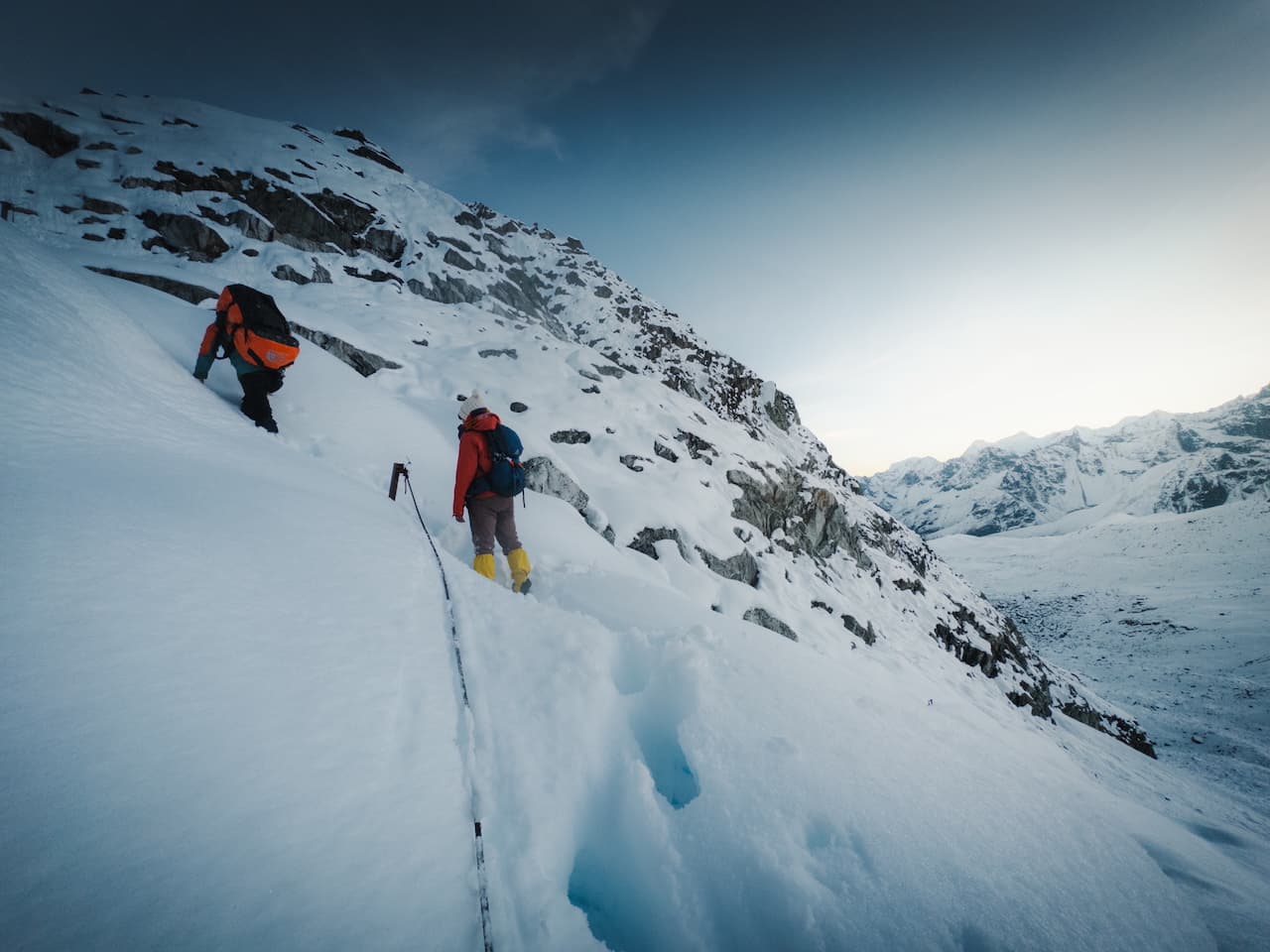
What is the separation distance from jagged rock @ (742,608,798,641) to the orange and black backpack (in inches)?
387

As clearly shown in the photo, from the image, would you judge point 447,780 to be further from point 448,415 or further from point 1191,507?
point 1191,507

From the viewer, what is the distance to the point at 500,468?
509 cm

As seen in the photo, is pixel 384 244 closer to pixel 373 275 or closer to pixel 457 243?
pixel 373 275

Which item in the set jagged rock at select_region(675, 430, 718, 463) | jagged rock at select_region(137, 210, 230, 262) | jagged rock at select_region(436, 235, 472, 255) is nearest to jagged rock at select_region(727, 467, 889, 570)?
jagged rock at select_region(675, 430, 718, 463)

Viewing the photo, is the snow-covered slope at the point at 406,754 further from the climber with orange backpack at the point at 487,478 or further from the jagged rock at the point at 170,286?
the jagged rock at the point at 170,286

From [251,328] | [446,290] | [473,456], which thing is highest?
[446,290]

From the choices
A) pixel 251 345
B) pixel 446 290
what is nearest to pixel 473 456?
pixel 251 345

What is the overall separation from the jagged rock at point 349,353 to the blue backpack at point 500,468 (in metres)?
8.48

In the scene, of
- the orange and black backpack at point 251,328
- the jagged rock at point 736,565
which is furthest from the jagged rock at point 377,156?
the jagged rock at point 736,565

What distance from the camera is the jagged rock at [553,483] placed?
934 cm

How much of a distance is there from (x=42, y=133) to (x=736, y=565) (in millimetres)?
35364

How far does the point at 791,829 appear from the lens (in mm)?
1851

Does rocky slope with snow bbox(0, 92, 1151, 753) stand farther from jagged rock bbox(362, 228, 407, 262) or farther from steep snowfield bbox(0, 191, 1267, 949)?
steep snowfield bbox(0, 191, 1267, 949)

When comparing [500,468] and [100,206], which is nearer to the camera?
[500,468]
